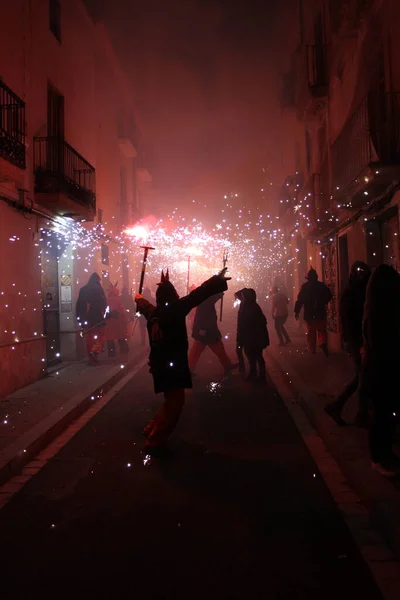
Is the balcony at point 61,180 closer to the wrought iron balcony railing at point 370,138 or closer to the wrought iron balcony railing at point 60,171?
the wrought iron balcony railing at point 60,171

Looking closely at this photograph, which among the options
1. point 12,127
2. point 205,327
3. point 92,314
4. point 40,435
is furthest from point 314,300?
point 40,435

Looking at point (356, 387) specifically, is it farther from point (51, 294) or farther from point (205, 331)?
point (51, 294)


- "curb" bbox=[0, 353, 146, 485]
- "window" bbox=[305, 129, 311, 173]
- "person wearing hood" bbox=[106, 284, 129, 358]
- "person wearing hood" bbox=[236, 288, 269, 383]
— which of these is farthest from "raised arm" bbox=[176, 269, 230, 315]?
"window" bbox=[305, 129, 311, 173]

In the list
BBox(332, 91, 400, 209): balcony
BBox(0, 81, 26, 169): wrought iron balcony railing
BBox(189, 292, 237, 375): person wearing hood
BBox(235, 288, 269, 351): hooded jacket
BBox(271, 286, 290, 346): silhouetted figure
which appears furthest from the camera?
BBox(271, 286, 290, 346): silhouetted figure

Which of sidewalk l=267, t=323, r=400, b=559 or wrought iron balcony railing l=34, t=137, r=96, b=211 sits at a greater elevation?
wrought iron balcony railing l=34, t=137, r=96, b=211

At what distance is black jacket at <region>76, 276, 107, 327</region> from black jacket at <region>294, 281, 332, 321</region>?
15.4ft

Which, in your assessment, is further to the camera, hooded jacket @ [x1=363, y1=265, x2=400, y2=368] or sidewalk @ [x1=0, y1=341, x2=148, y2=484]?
sidewalk @ [x1=0, y1=341, x2=148, y2=484]

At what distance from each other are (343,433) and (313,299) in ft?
22.6

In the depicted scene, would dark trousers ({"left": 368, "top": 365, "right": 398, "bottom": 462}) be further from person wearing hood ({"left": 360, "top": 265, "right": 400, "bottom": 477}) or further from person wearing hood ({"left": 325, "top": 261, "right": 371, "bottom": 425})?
person wearing hood ({"left": 325, "top": 261, "right": 371, "bottom": 425})

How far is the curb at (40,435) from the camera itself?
4.90m

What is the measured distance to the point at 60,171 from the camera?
36.2 ft

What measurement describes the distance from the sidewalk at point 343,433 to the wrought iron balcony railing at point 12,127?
5924mm

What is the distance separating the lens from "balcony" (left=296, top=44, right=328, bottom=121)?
1409 centimetres

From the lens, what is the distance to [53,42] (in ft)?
38.9
